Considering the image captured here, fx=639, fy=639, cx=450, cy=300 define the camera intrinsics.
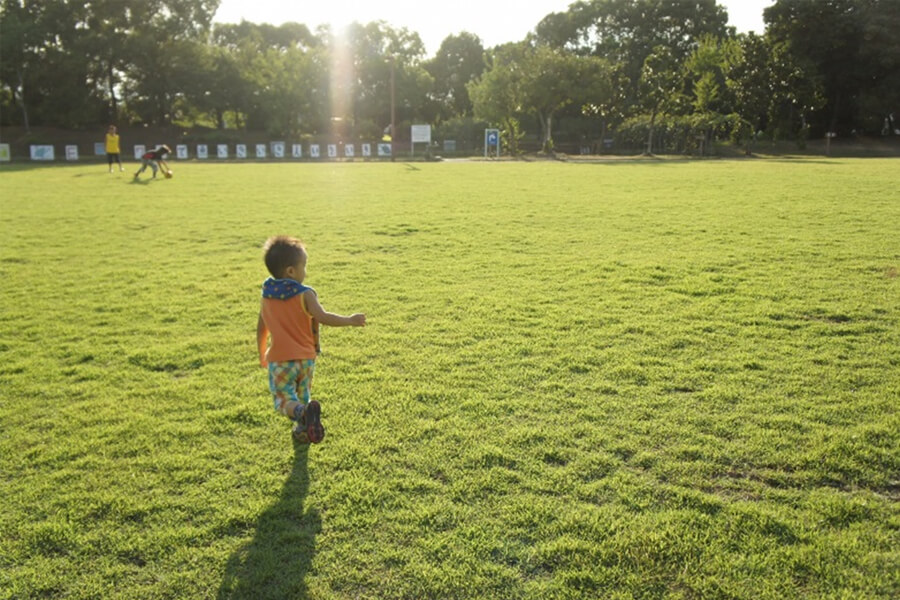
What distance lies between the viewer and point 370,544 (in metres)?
2.61

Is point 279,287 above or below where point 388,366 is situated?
above

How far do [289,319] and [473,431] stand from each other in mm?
1167

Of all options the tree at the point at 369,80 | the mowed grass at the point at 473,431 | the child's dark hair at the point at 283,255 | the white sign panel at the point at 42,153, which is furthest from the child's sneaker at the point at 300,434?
the tree at the point at 369,80

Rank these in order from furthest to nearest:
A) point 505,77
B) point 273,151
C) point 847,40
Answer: point 273,151 < point 847,40 < point 505,77

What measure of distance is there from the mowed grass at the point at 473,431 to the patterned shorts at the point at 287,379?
0.29 m

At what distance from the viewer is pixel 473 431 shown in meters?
3.53

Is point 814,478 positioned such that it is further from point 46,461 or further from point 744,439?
point 46,461

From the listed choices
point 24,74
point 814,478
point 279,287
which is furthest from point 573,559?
point 24,74

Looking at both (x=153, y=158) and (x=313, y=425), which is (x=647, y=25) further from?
(x=313, y=425)

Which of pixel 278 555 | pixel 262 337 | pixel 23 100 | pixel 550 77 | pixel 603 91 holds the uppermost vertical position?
pixel 550 77

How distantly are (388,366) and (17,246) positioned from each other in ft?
25.0

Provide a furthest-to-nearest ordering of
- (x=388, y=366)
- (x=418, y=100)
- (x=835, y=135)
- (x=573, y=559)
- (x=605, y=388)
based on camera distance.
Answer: (x=418, y=100), (x=835, y=135), (x=388, y=366), (x=605, y=388), (x=573, y=559)

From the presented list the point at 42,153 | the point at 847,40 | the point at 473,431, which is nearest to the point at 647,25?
the point at 847,40

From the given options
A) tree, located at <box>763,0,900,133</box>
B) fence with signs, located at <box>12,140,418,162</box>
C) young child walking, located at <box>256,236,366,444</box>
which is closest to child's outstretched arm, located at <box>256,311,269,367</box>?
young child walking, located at <box>256,236,366,444</box>
